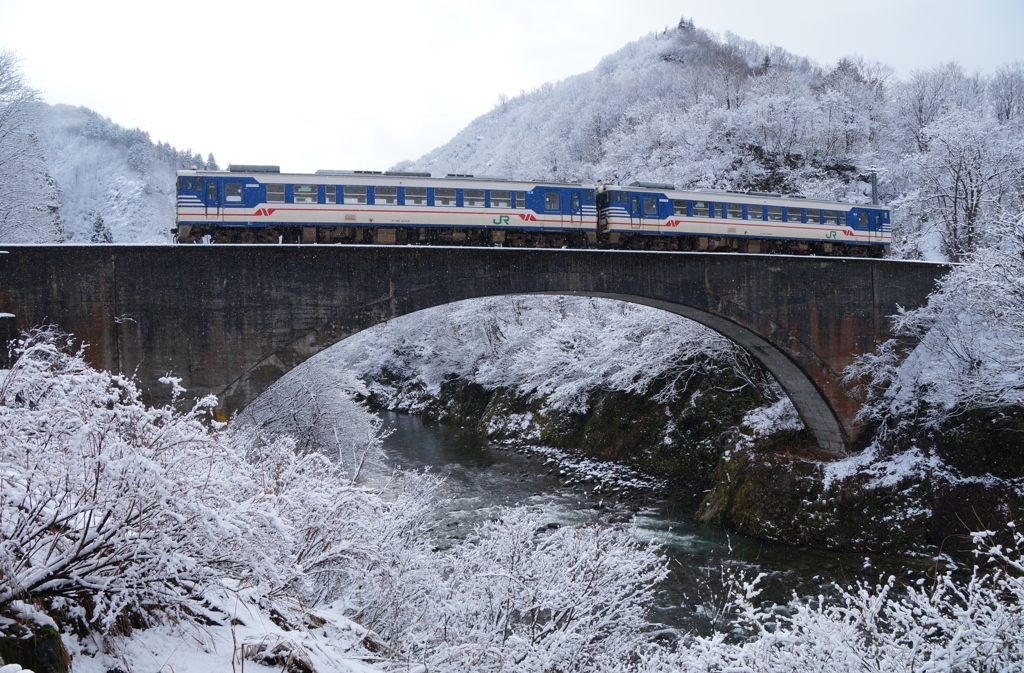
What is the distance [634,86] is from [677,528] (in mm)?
69115

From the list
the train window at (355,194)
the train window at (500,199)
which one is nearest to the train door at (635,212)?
the train window at (500,199)

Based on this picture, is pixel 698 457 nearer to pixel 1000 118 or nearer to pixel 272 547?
pixel 272 547

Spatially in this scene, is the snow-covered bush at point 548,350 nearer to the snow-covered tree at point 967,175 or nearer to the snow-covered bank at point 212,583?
the snow-covered tree at point 967,175

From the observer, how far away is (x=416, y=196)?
57.8 feet

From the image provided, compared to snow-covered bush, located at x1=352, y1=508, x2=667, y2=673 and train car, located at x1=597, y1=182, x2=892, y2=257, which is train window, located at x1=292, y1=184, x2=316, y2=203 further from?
snow-covered bush, located at x1=352, y1=508, x2=667, y2=673

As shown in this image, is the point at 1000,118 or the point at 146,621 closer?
the point at 146,621

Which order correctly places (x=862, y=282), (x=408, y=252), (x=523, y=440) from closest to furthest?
(x=408, y=252) → (x=862, y=282) → (x=523, y=440)

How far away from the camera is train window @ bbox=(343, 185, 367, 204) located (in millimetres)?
16969

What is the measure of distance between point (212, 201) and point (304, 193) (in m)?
2.16

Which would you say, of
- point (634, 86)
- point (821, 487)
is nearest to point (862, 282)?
point (821, 487)

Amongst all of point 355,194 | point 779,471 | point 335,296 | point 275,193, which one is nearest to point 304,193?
point 275,193

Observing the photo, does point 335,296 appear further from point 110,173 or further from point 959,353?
point 110,173

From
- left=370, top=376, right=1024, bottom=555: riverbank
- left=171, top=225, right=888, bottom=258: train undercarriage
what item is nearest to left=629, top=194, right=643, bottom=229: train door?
left=171, top=225, right=888, bottom=258: train undercarriage

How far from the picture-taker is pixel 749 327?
684 inches
